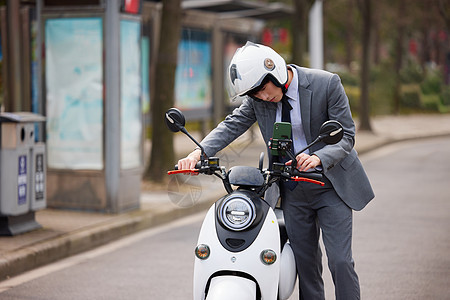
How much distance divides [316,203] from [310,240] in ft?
0.68

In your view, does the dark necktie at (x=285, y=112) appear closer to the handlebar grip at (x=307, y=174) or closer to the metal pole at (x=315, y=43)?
the handlebar grip at (x=307, y=174)

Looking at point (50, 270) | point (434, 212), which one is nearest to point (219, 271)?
point (50, 270)

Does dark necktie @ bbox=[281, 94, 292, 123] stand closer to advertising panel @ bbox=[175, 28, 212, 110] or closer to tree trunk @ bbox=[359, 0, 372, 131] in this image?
advertising panel @ bbox=[175, 28, 212, 110]

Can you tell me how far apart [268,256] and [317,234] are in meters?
0.81

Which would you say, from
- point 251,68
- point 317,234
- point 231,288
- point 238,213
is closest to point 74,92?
point 317,234

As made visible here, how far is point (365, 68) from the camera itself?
22547 millimetres

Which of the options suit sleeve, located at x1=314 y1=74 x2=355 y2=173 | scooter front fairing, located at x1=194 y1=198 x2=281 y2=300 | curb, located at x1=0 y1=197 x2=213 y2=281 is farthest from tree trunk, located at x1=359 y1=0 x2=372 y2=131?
scooter front fairing, located at x1=194 y1=198 x2=281 y2=300

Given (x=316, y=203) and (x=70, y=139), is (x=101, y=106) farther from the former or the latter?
(x=316, y=203)

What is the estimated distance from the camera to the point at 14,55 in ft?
30.2

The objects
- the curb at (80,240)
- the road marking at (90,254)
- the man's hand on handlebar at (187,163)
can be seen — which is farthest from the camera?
the curb at (80,240)

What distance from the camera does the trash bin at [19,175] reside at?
291 inches

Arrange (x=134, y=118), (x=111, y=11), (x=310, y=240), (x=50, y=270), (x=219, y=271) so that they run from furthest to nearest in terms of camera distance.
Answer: (x=134, y=118)
(x=111, y=11)
(x=50, y=270)
(x=310, y=240)
(x=219, y=271)

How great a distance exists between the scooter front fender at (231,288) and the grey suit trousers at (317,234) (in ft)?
2.35

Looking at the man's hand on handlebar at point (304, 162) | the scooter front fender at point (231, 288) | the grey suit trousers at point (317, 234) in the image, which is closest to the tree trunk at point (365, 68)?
the grey suit trousers at point (317, 234)
